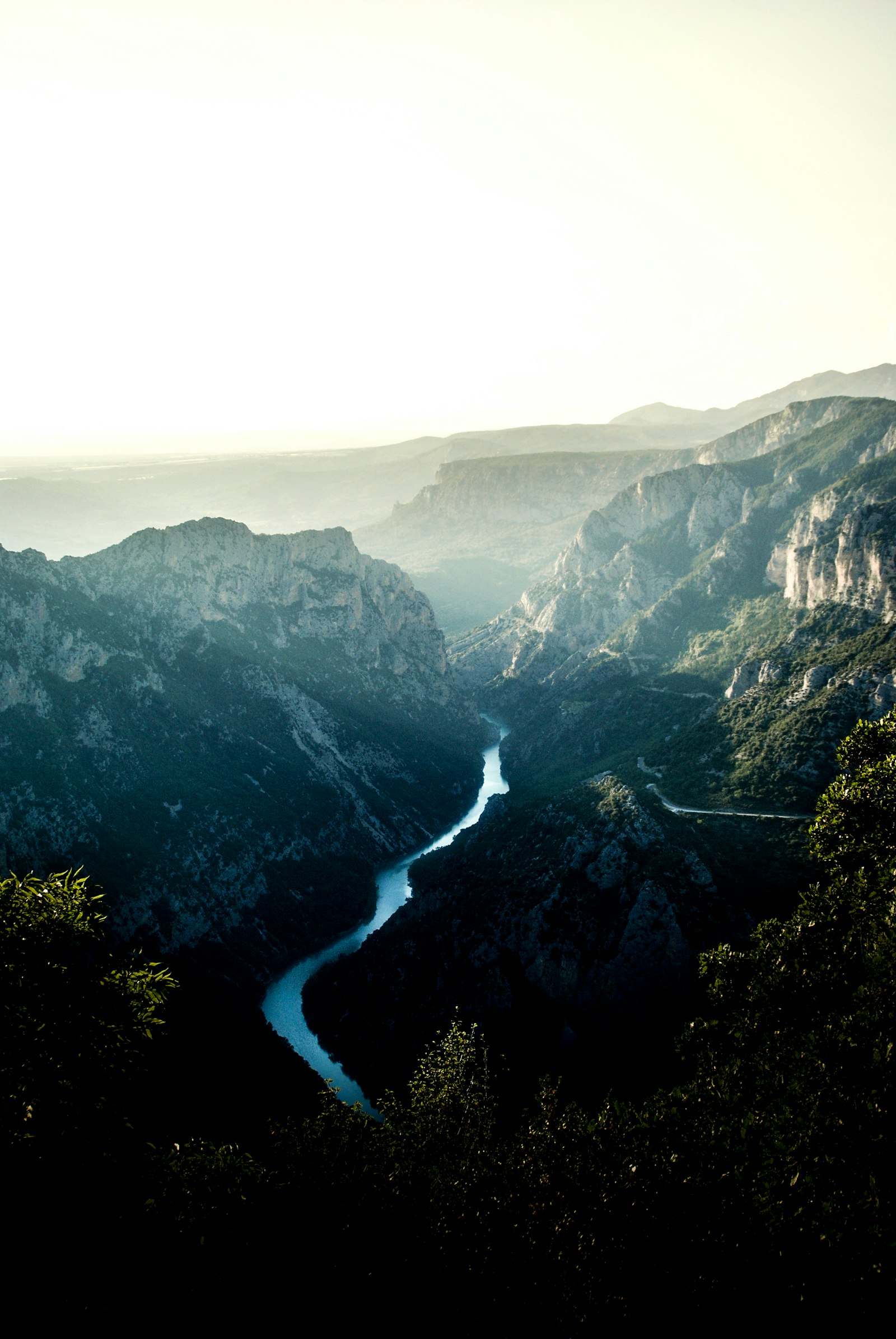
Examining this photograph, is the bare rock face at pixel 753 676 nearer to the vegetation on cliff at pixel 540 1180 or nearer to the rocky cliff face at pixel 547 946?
the rocky cliff face at pixel 547 946

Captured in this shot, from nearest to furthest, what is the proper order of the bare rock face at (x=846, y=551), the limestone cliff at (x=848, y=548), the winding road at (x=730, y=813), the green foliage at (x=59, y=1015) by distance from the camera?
the green foliage at (x=59, y=1015)
the winding road at (x=730, y=813)
the bare rock face at (x=846, y=551)
the limestone cliff at (x=848, y=548)

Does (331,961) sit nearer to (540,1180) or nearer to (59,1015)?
(59,1015)

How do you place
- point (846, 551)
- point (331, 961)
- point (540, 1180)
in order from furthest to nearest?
point (846, 551), point (331, 961), point (540, 1180)

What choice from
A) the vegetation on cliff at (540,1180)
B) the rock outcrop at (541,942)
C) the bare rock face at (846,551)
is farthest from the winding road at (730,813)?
the vegetation on cliff at (540,1180)

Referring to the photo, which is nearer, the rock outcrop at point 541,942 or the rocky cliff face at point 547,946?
the rocky cliff face at point 547,946

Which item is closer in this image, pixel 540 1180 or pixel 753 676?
pixel 540 1180

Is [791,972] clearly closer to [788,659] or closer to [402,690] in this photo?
[788,659]

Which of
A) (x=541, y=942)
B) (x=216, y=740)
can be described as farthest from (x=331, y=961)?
(x=216, y=740)

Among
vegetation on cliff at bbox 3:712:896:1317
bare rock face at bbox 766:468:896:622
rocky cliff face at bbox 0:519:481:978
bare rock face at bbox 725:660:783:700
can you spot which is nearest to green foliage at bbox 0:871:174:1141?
vegetation on cliff at bbox 3:712:896:1317
